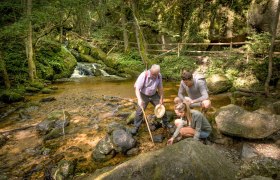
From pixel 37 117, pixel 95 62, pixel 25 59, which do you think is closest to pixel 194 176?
pixel 37 117

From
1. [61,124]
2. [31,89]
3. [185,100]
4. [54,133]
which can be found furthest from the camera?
[31,89]

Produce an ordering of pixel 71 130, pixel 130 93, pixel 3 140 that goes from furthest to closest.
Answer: pixel 130 93 < pixel 71 130 < pixel 3 140

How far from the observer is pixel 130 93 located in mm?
11750

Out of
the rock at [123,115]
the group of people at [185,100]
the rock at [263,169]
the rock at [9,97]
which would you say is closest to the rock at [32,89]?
the rock at [9,97]

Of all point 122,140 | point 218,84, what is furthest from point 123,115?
point 218,84

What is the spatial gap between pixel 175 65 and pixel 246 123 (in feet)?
33.9

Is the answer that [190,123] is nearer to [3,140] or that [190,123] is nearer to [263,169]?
[263,169]

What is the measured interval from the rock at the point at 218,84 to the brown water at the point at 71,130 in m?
0.53

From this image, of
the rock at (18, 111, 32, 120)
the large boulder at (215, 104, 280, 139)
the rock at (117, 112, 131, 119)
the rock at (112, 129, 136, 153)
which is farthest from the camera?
the rock at (18, 111, 32, 120)

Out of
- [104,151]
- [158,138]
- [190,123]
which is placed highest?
[190,123]

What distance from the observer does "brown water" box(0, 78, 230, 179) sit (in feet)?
17.4

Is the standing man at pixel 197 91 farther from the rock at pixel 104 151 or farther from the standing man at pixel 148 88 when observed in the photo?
the rock at pixel 104 151

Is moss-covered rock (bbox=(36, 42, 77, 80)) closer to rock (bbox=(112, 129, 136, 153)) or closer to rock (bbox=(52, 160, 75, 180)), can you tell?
rock (bbox=(112, 129, 136, 153))

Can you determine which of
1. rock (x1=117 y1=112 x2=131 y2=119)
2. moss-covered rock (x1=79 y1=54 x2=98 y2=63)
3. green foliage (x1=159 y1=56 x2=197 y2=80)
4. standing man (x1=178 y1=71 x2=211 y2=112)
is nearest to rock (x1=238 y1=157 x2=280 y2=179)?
standing man (x1=178 y1=71 x2=211 y2=112)
